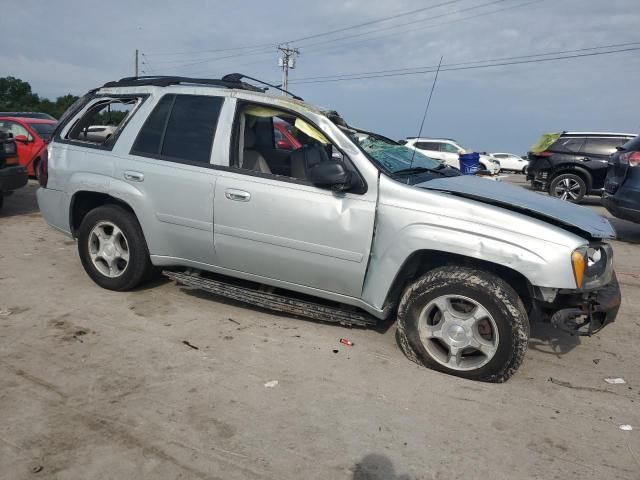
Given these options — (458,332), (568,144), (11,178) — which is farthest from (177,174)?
(568,144)

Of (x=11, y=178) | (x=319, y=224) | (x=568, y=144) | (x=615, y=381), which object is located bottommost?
(x=615, y=381)

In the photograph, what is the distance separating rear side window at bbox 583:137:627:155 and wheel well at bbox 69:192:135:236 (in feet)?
37.2

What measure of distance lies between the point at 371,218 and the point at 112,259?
2.52m

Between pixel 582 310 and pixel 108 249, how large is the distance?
3.85 meters

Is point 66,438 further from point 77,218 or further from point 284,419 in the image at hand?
point 77,218

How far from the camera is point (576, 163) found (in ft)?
39.2

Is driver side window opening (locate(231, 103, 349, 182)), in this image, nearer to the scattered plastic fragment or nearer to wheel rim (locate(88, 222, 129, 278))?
wheel rim (locate(88, 222, 129, 278))

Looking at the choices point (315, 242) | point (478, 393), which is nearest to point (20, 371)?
point (315, 242)

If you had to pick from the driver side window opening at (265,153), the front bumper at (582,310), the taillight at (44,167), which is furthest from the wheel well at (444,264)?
the taillight at (44,167)

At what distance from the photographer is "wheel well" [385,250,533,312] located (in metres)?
3.29

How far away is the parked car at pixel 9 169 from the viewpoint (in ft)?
25.3

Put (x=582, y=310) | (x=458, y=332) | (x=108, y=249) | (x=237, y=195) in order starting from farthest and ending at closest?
1. (x=108, y=249)
2. (x=237, y=195)
3. (x=458, y=332)
4. (x=582, y=310)

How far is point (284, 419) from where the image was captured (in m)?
2.75

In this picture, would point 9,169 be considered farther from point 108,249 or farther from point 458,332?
point 458,332
